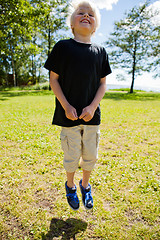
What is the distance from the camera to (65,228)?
6.26 ft

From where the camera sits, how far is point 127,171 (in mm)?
3115

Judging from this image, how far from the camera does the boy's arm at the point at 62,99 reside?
166cm

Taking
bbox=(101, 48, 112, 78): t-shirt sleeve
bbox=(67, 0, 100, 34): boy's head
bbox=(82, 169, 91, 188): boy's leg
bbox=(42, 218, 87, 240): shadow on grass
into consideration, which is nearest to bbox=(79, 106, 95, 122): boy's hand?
bbox=(101, 48, 112, 78): t-shirt sleeve

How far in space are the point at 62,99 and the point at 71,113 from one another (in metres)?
0.19

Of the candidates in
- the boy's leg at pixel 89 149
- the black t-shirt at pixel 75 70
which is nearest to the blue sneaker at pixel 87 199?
the boy's leg at pixel 89 149

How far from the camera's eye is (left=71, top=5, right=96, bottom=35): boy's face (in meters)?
1.75

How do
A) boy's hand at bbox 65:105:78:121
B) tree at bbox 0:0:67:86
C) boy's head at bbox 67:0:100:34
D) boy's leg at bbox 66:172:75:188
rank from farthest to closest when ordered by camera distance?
tree at bbox 0:0:67:86 → boy's leg at bbox 66:172:75:188 → boy's head at bbox 67:0:100:34 → boy's hand at bbox 65:105:78:121

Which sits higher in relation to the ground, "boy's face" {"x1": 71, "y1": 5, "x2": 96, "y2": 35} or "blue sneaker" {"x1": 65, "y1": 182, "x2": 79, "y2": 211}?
"boy's face" {"x1": 71, "y1": 5, "x2": 96, "y2": 35}

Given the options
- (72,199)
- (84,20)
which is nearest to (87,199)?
(72,199)

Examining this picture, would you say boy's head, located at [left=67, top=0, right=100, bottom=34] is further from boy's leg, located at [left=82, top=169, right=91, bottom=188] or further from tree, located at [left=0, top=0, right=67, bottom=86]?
tree, located at [left=0, top=0, right=67, bottom=86]

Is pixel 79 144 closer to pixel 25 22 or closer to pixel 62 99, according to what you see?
pixel 62 99

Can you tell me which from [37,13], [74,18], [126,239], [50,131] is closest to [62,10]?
[37,13]

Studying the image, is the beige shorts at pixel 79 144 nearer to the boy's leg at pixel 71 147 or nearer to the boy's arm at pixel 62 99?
the boy's leg at pixel 71 147

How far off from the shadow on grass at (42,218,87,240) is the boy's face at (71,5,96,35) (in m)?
2.13
